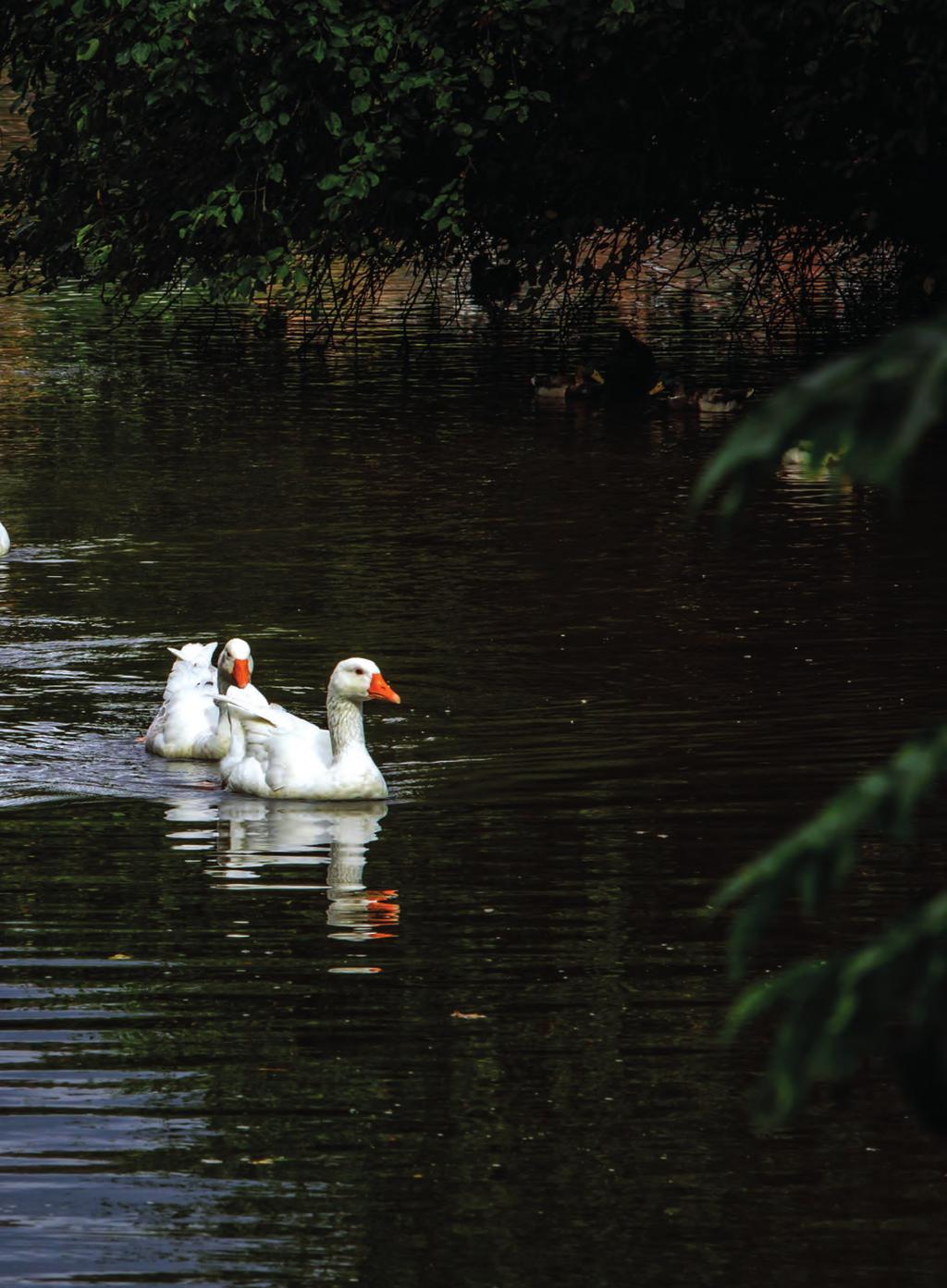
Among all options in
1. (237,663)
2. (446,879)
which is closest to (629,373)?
(237,663)

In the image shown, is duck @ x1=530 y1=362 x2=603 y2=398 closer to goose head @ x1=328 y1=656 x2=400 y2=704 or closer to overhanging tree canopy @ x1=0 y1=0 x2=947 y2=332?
overhanging tree canopy @ x1=0 y1=0 x2=947 y2=332

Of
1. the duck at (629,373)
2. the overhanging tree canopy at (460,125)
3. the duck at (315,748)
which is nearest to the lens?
the duck at (315,748)

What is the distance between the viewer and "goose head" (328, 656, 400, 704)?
37.0 feet

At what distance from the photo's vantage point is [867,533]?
18.6 meters

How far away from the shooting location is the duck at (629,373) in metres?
26.5

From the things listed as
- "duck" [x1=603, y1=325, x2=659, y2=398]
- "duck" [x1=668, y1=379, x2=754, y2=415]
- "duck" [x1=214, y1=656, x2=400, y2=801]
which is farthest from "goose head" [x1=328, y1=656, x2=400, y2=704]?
"duck" [x1=603, y1=325, x2=659, y2=398]

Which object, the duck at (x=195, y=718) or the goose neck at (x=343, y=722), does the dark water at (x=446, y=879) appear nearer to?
the duck at (x=195, y=718)

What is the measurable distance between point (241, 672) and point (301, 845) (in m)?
1.64

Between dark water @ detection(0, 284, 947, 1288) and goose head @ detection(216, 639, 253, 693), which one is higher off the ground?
goose head @ detection(216, 639, 253, 693)

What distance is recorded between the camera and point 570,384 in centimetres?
2623

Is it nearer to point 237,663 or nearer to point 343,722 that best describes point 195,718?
point 237,663

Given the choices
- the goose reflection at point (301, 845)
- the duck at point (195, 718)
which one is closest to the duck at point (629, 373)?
the duck at point (195, 718)

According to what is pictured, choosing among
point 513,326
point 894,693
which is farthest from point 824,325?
point 894,693

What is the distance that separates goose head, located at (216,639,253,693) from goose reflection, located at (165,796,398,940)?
28.2 inches
